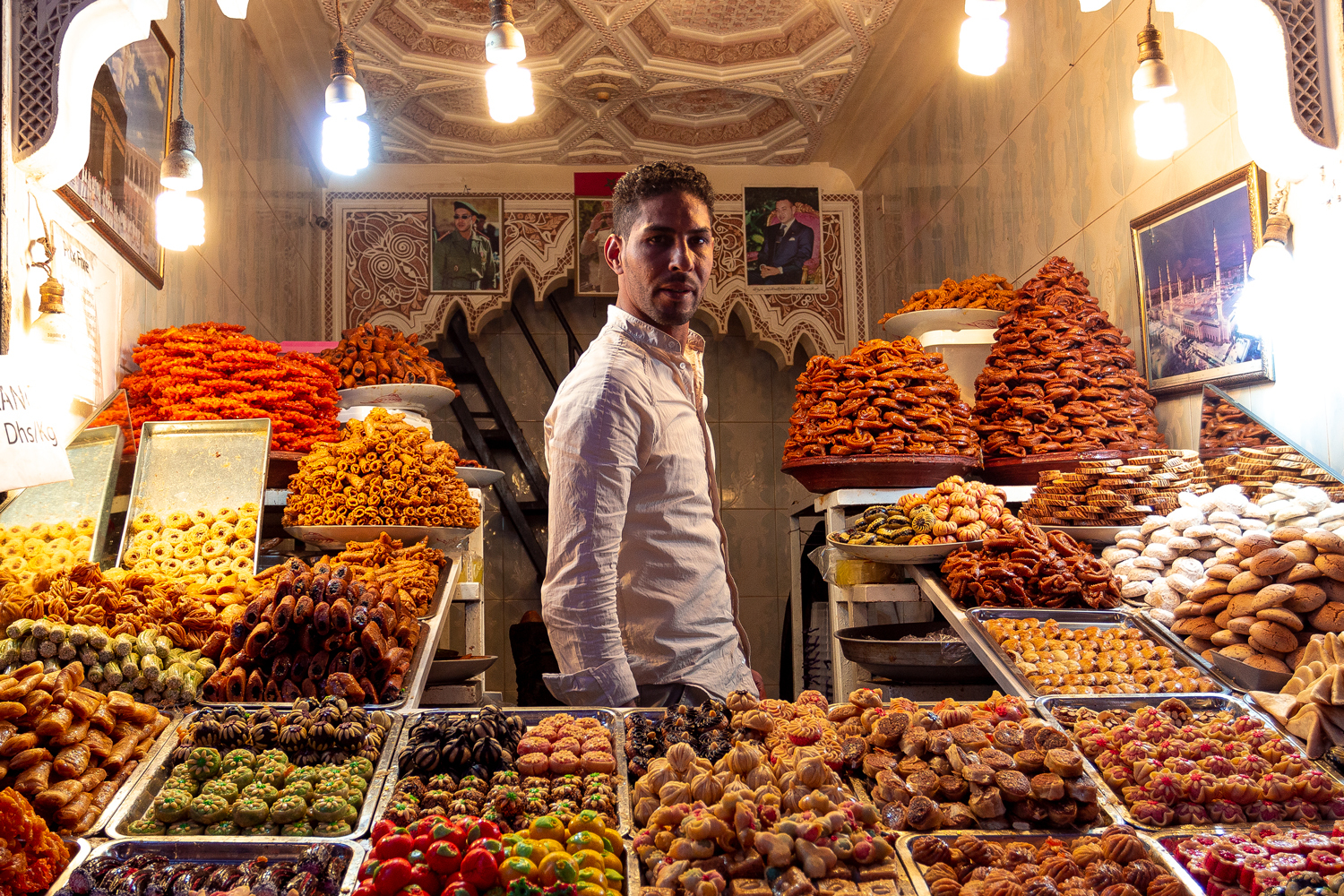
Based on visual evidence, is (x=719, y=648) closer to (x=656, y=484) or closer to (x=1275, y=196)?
(x=656, y=484)

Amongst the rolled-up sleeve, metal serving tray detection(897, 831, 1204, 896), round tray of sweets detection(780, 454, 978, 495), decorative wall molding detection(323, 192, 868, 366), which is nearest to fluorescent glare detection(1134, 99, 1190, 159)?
round tray of sweets detection(780, 454, 978, 495)

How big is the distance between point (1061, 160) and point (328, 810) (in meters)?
4.42

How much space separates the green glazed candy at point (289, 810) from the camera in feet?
4.66

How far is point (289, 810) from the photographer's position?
1425 millimetres

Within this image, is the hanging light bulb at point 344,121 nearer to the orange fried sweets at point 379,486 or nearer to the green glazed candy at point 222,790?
the orange fried sweets at point 379,486

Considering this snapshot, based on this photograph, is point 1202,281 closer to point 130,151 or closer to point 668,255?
point 668,255

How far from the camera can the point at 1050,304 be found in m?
3.78

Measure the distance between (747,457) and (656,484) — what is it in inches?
255

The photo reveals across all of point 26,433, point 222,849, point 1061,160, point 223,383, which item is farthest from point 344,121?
point 1061,160

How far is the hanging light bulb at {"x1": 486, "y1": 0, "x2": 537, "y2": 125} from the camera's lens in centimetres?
273

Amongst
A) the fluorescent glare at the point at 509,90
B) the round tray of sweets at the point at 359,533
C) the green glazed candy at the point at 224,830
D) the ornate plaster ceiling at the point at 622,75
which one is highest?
the ornate plaster ceiling at the point at 622,75

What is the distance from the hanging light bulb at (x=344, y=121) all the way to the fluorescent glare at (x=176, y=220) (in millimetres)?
466

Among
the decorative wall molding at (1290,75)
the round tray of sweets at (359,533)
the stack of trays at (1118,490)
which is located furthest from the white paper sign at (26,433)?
the decorative wall molding at (1290,75)

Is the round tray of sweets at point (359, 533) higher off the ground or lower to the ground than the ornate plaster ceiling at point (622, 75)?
lower
